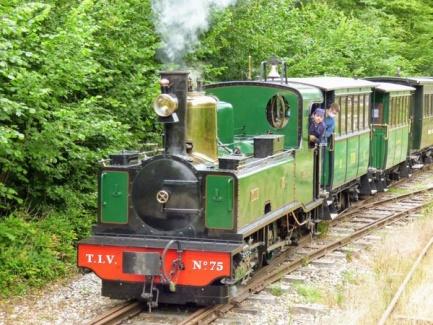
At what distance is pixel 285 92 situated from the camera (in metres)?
9.45

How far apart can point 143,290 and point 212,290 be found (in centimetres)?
69

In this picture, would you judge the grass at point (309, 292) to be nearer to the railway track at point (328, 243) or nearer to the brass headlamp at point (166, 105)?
the railway track at point (328, 243)

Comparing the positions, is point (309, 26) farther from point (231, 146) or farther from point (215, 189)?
point (215, 189)

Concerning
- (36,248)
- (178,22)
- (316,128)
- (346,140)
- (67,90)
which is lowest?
(36,248)

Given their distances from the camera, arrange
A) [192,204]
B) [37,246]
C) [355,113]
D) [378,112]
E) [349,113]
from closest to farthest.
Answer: [192,204] < [37,246] < [349,113] < [355,113] < [378,112]

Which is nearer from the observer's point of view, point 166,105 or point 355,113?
point 166,105

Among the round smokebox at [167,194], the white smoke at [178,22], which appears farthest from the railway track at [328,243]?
the white smoke at [178,22]

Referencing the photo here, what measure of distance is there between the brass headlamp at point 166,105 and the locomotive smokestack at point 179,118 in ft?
0.30

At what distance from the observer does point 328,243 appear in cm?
1098

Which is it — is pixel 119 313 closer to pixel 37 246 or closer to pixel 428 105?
pixel 37 246

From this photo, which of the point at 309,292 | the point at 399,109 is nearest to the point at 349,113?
the point at 309,292

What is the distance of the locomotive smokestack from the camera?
712 cm

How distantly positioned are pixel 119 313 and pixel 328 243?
15.5ft

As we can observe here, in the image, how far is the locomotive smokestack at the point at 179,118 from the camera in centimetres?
712
